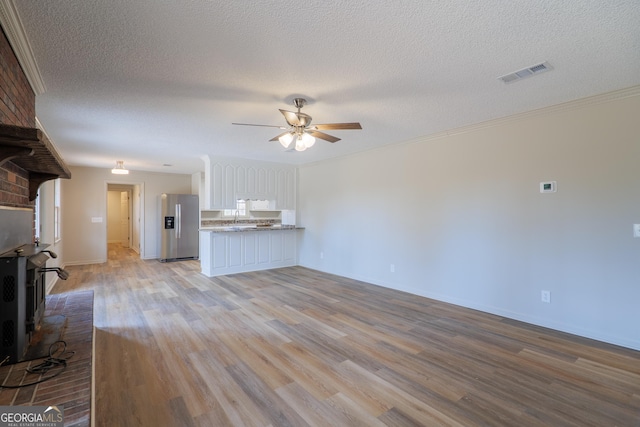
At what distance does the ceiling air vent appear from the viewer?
234 centimetres

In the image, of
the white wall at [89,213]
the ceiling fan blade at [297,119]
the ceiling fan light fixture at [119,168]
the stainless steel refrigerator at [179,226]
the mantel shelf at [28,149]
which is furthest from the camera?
the stainless steel refrigerator at [179,226]

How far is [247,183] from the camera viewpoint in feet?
20.6

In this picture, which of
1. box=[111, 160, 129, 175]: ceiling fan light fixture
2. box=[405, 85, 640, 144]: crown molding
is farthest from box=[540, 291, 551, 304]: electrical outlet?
box=[111, 160, 129, 175]: ceiling fan light fixture

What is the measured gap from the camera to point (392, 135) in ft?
14.3

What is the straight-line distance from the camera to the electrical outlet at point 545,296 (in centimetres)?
328

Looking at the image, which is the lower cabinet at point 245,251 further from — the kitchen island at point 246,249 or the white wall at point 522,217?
the white wall at point 522,217

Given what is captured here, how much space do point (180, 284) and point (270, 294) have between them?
5.93ft

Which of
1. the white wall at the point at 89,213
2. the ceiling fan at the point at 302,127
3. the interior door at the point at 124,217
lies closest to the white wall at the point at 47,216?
the white wall at the point at 89,213

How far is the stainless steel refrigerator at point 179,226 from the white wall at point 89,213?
59 centimetres

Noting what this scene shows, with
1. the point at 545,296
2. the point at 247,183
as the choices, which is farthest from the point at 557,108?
the point at 247,183

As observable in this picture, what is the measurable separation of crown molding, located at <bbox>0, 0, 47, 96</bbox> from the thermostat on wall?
4613mm

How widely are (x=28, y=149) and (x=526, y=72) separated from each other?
351cm

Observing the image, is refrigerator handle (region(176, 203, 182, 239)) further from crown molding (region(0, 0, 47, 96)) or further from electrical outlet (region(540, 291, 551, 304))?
electrical outlet (region(540, 291, 551, 304))

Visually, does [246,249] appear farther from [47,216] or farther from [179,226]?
[47,216]
